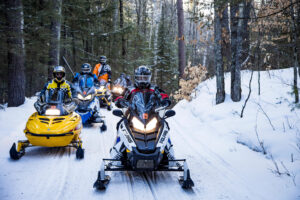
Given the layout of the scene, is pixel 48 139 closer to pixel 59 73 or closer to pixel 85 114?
pixel 59 73

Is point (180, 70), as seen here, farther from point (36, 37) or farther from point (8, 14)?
point (8, 14)

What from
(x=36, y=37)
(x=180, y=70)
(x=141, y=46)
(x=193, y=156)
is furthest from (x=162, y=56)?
(x=193, y=156)

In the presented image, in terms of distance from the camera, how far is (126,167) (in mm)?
4160

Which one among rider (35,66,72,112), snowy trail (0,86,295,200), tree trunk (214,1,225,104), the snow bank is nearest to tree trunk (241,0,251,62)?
tree trunk (214,1,225,104)

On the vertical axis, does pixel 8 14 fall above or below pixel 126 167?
above

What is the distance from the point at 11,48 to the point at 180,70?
8.39m

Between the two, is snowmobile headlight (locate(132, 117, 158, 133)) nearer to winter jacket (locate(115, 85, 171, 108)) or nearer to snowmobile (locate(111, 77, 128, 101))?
winter jacket (locate(115, 85, 171, 108))

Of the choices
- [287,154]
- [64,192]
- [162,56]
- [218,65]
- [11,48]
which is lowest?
[64,192]

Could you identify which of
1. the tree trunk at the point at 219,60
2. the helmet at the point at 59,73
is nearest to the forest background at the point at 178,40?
the tree trunk at the point at 219,60

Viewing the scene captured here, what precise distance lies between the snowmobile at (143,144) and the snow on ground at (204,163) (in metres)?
0.27

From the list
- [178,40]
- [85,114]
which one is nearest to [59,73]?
[85,114]

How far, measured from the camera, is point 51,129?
5.02 meters

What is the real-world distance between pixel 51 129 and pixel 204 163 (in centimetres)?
338

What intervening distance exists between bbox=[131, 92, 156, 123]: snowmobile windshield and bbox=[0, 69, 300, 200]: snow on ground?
3.87ft
